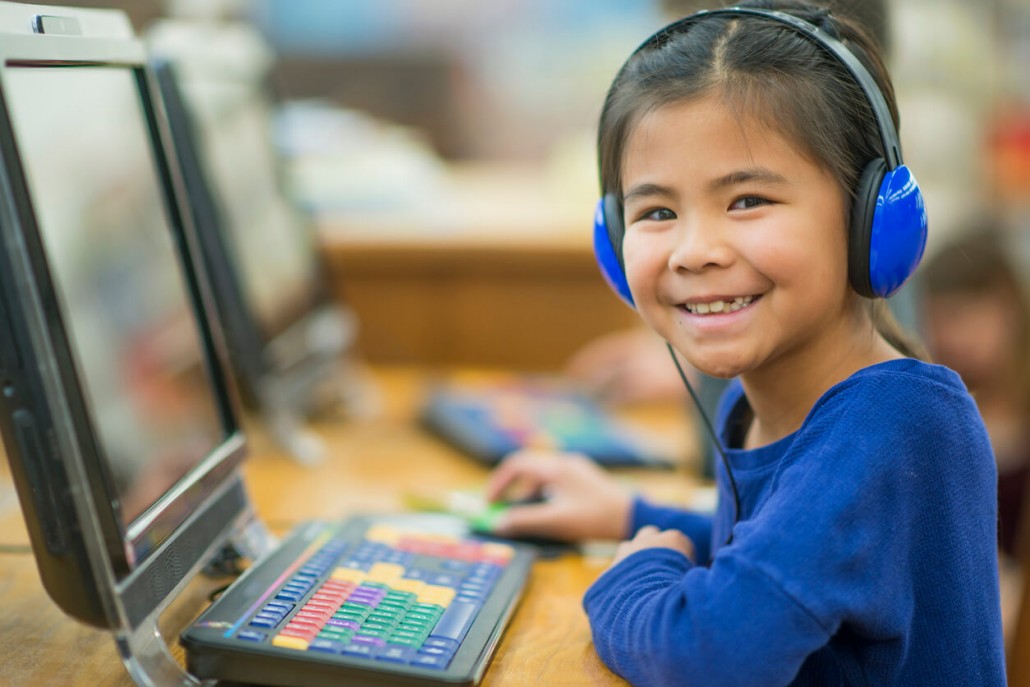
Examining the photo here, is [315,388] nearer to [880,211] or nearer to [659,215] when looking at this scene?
[659,215]

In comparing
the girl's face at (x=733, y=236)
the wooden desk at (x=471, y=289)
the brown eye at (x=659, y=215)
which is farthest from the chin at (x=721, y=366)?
the wooden desk at (x=471, y=289)

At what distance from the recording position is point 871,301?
82 centimetres

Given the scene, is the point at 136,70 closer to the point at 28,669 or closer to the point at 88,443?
the point at 88,443

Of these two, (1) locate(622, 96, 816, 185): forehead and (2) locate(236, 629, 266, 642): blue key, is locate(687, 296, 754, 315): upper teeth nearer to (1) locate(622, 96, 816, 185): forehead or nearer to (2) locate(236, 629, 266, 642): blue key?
(1) locate(622, 96, 816, 185): forehead

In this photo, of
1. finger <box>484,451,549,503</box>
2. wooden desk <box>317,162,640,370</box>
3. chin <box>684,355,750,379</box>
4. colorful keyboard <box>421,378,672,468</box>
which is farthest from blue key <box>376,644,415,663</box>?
wooden desk <box>317,162,640,370</box>

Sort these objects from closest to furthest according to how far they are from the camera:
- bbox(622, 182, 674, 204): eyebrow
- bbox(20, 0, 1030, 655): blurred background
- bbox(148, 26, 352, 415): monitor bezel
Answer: bbox(622, 182, 674, 204): eyebrow < bbox(148, 26, 352, 415): monitor bezel < bbox(20, 0, 1030, 655): blurred background

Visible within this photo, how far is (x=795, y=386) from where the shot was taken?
80 centimetres

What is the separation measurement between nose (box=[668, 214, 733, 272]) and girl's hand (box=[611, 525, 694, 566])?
0.23 m

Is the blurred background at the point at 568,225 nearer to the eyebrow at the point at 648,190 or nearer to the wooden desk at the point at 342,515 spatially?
the wooden desk at the point at 342,515

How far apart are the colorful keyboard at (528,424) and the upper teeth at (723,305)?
59 cm

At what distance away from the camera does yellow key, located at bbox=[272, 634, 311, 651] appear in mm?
725

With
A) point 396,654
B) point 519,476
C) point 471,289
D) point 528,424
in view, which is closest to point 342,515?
point 519,476

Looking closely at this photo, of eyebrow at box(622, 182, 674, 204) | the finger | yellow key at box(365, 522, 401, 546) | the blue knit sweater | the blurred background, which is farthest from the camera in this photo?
the blurred background

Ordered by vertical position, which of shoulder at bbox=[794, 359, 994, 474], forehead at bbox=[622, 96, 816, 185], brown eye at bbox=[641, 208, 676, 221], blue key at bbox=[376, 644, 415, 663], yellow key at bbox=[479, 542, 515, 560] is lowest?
yellow key at bbox=[479, 542, 515, 560]
